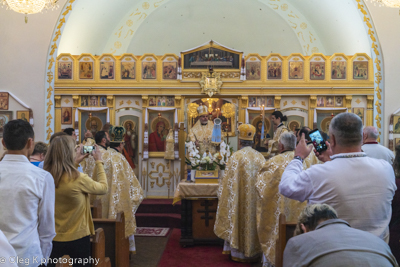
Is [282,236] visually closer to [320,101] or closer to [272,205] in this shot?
[272,205]

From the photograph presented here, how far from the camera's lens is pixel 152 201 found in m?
8.84

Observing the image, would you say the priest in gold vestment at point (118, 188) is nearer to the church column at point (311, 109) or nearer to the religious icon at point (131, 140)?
the religious icon at point (131, 140)

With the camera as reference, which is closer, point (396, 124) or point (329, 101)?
point (396, 124)

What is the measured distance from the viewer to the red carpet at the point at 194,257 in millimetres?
5430

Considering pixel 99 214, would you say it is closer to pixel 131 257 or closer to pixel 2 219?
pixel 131 257

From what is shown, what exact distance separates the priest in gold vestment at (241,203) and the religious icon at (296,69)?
439 centimetres

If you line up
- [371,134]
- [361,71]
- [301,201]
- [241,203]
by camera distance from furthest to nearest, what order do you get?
[361,71] → [241,203] → [371,134] → [301,201]

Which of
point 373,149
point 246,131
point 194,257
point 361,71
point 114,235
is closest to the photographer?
point 114,235

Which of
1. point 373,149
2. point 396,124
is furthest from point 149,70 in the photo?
point 373,149

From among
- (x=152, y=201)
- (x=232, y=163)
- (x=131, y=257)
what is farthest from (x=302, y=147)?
(x=152, y=201)

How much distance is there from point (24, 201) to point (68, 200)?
29.1 inches

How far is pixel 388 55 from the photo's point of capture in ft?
28.3

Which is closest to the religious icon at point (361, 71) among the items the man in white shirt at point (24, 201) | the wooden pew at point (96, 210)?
the wooden pew at point (96, 210)

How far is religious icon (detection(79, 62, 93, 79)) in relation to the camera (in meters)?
9.55
